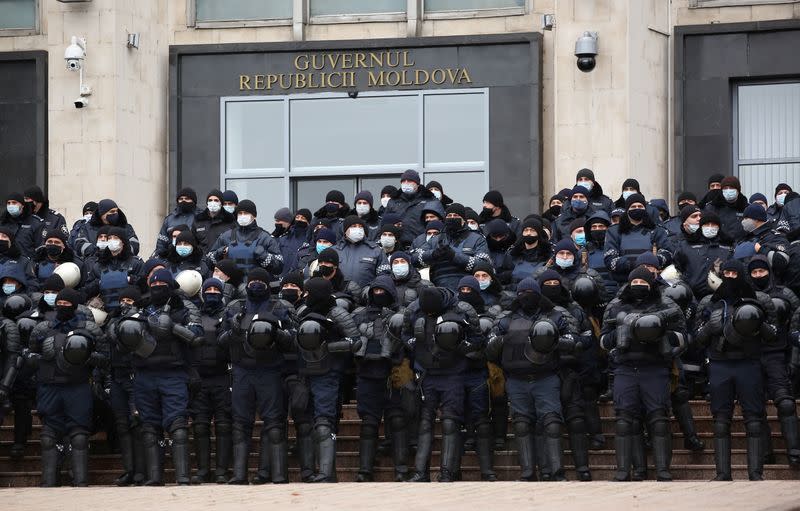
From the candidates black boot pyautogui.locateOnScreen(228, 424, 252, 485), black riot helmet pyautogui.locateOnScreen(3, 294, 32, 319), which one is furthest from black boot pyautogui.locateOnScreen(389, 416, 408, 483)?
black riot helmet pyautogui.locateOnScreen(3, 294, 32, 319)

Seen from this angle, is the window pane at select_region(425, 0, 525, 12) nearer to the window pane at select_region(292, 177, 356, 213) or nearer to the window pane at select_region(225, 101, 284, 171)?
the window pane at select_region(225, 101, 284, 171)

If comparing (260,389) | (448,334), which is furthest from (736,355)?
(260,389)

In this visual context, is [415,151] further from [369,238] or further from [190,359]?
[190,359]

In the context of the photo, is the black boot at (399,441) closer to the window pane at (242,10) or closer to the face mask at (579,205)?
the face mask at (579,205)

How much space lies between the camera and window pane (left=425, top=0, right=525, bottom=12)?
28.0 meters

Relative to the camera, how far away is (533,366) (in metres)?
18.3

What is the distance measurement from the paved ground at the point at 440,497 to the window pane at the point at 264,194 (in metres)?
11.4

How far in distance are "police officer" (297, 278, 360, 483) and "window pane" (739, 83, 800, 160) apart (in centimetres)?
1026

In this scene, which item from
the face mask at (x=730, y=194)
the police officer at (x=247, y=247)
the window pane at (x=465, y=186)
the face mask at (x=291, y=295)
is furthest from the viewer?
the window pane at (x=465, y=186)

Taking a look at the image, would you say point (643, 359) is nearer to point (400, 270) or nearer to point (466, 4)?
point (400, 270)

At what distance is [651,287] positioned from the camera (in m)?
18.3

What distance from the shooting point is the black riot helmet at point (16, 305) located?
66.5 feet

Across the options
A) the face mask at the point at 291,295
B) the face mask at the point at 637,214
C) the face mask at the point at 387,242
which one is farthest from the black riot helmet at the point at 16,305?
the face mask at the point at 637,214

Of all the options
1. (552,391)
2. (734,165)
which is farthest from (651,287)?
(734,165)
